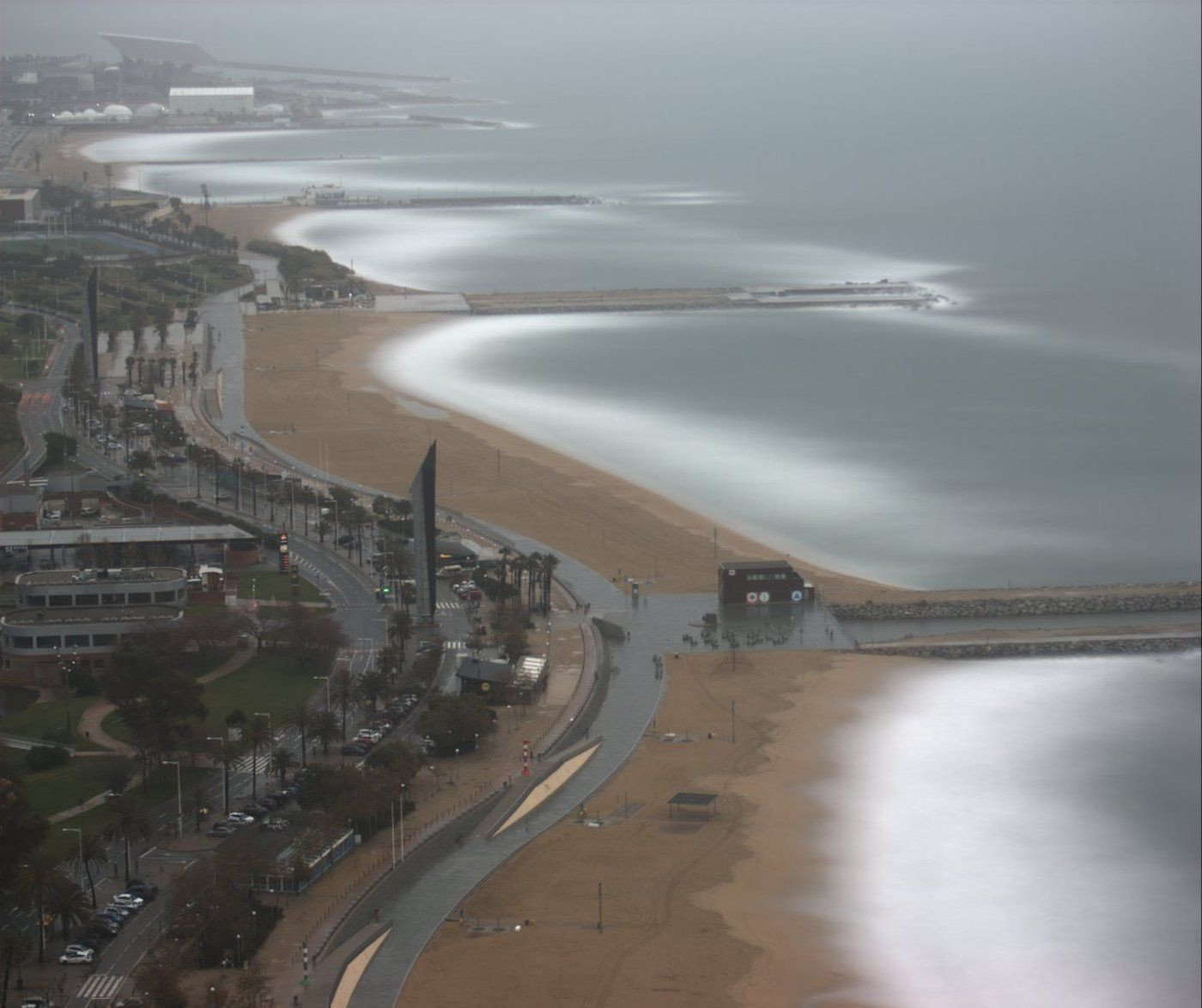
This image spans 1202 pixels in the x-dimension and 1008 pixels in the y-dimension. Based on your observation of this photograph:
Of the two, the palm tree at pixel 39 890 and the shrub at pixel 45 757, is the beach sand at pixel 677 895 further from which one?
the shrub at pixel 45 757

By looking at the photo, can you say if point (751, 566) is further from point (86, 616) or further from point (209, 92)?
point (209, 92)

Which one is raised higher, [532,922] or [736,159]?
[736,159]

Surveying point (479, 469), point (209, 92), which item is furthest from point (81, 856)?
point (209, 92)

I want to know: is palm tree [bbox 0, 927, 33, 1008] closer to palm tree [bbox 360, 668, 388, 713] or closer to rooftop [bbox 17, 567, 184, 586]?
palm tree [bbox 360, 668, 388, 713]

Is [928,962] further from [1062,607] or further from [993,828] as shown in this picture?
[1062,607]

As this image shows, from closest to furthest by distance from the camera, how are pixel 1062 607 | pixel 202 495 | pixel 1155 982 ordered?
pixel 1155 982, pixel 1062 607, pixel 202 495

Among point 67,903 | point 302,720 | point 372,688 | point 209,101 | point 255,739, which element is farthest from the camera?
point 209,101

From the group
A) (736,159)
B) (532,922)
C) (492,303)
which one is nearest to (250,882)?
(532,922)
